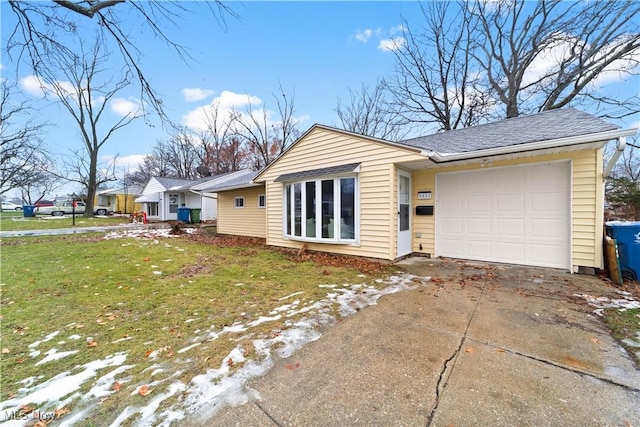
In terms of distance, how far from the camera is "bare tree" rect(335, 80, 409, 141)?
61.6 feet

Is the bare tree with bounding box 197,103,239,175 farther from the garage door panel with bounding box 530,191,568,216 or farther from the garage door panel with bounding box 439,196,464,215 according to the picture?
the garage door panel with bounding box 530,191,568,216

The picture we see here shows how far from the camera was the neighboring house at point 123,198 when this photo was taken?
3181cm

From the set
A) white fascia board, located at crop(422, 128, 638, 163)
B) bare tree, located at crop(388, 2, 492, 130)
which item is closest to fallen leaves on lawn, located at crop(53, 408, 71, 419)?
white fascia board, located at crop(422, 128, 638, 163)

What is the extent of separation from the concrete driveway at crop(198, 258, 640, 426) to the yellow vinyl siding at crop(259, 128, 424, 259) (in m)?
2.88

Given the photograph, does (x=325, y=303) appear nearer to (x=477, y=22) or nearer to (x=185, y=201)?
(x=477, y=22)

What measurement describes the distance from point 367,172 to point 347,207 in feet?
3.42

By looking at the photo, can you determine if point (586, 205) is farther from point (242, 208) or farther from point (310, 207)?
point (242, 208)

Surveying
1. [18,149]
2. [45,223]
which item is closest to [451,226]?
[45,223]

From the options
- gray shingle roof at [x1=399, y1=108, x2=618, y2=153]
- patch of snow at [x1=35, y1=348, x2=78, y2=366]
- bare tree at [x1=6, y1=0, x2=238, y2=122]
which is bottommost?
patch of snow at [x1=35, y1=348, x2=78, y2=366]

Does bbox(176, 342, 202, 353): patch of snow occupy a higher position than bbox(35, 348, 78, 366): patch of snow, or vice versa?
bbox(176, 342, 202, 353): patch of snow

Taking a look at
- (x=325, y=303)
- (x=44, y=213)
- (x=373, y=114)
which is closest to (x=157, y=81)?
(x=325, y=303)

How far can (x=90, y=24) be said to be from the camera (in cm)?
421

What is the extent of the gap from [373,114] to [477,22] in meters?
7.87

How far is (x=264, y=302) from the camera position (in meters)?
3.87
